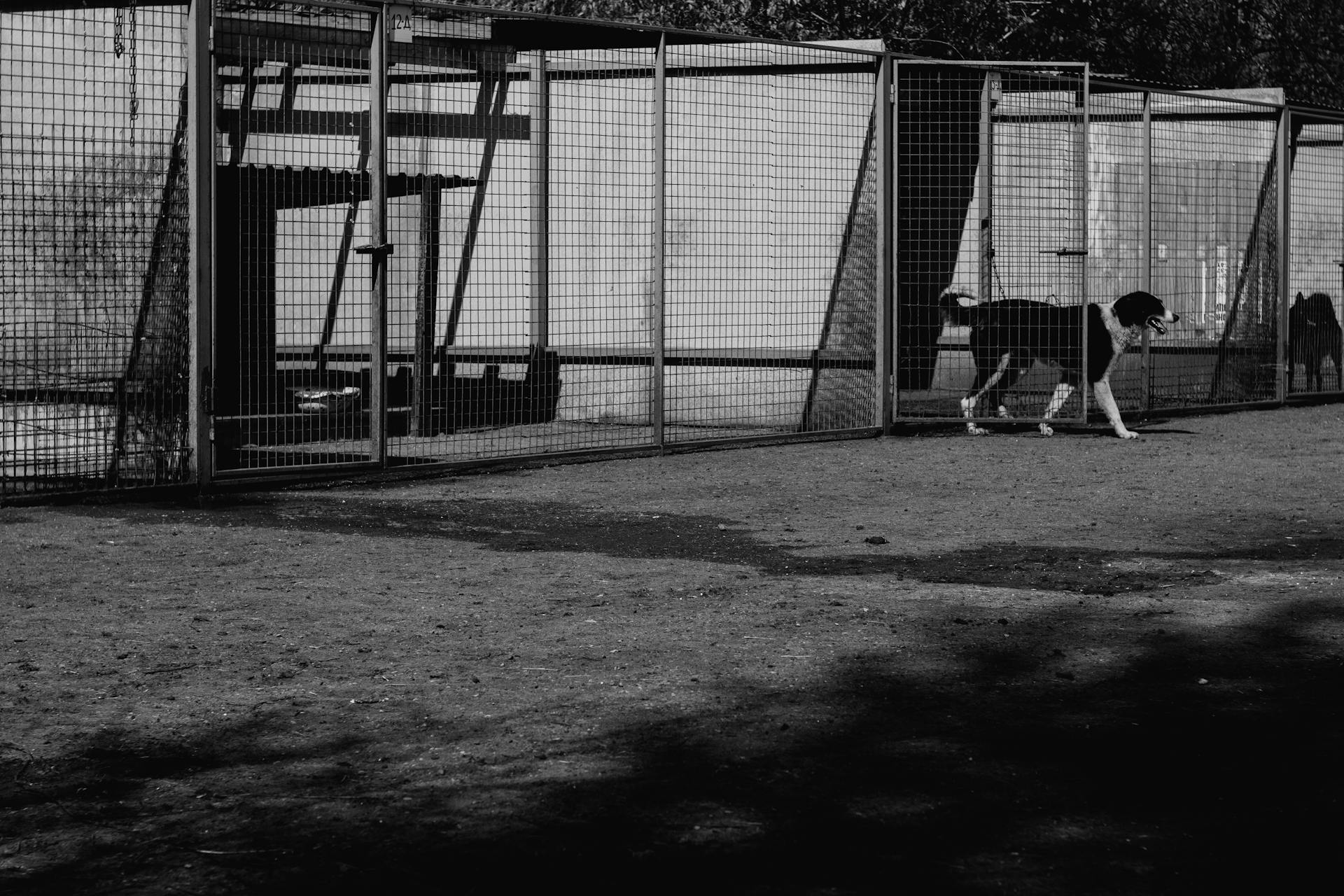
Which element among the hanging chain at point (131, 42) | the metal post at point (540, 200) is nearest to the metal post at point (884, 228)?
the metal post at point (540, 200)

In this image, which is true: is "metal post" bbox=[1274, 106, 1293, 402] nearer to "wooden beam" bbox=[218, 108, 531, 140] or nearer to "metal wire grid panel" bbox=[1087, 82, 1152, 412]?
"metal wire grid panel" bbox=[1087, 82, 1152, 412]

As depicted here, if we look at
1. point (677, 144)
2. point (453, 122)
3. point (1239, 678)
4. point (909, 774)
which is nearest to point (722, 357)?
point (677, 144)

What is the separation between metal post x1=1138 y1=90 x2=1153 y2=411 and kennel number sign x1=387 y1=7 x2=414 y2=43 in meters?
6.36

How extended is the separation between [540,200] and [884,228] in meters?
2.72

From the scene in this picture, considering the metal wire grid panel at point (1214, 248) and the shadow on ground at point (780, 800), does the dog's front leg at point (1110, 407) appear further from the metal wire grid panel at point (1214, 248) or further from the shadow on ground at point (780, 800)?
the shadow on ground at point (780, 800)

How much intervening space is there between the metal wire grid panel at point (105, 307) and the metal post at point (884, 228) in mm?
5660

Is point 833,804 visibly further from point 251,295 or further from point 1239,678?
point 251,295

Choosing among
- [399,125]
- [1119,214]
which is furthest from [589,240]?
[1119,214]

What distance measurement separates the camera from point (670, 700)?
5.04m

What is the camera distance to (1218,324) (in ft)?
55.0

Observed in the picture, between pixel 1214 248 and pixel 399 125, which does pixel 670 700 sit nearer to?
pixel 399 125

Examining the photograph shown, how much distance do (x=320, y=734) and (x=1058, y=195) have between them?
10858 mm

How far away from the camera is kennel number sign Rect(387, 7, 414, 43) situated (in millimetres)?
11391

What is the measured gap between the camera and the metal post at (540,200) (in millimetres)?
12609
